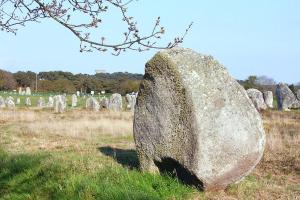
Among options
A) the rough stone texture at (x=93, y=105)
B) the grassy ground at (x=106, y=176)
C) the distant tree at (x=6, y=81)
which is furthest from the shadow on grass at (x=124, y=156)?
the distant tree at (x=6, y=81)

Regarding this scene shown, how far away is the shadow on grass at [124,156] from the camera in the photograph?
32.7 feet

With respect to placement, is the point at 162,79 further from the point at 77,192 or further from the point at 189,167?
the point at 77,192

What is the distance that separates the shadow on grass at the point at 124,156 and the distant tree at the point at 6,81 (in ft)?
253

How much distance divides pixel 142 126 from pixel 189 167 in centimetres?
132

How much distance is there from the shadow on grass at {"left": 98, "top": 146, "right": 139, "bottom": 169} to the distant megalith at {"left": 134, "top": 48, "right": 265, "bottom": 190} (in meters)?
0.83

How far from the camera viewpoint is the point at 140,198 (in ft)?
25.3

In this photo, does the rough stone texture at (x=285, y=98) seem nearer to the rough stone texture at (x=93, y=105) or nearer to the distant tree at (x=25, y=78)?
the rough stone texture at (x=93, y=105)

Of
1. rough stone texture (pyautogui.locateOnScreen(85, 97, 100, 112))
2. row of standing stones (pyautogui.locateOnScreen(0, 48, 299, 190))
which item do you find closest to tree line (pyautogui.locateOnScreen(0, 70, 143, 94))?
rough stone texture (pyautogui.locateOnScreen(85, 97, 100, 112))

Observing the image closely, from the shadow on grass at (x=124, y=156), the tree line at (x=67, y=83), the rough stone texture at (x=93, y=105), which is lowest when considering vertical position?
the shadow on grass at (x=124, y=156)

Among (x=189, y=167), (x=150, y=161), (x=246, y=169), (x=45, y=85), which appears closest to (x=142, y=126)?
(x=150, y=161)

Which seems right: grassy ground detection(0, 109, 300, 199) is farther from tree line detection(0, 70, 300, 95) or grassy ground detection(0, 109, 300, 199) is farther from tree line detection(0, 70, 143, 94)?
tree line detection(0, 70, 143, 94)

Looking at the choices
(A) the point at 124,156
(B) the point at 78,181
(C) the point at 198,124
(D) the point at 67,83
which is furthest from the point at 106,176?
(D) the point at 67,83

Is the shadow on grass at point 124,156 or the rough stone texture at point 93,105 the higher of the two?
the rough stone texture at point 93,105

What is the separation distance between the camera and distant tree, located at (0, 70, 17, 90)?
8666 cm
